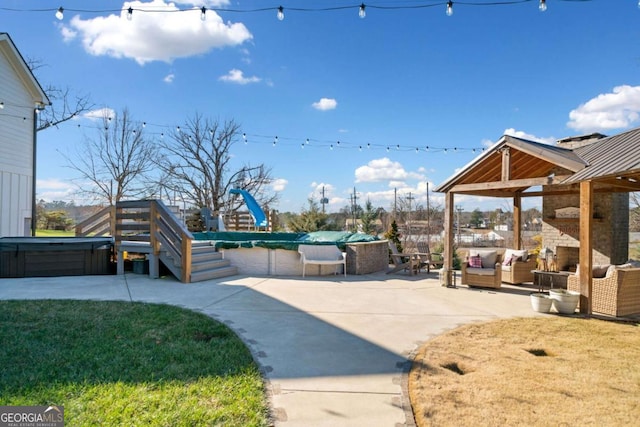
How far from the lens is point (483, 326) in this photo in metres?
4.41

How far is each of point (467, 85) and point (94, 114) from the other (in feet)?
49.3

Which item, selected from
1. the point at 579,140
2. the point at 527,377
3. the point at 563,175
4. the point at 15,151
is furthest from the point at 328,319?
the point at 15,151

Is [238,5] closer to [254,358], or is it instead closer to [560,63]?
[254,358]

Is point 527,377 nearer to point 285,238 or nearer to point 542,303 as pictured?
point 542,303

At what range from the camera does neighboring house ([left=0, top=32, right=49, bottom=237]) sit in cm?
933

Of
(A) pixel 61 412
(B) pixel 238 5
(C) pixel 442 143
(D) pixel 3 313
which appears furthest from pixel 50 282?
(C) pixel 442 143

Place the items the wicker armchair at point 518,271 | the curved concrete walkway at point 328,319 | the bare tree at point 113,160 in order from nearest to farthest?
the curved concrete walkway at point 328,319, the wicker armchair at point 518,271, the bare tree at point 113,160

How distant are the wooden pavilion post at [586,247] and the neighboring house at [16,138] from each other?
12.7 metres

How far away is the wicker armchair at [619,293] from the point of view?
201 inches

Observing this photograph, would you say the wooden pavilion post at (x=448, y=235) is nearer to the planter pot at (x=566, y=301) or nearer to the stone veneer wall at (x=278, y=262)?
the stone veneer wall at (x=278, y=262)

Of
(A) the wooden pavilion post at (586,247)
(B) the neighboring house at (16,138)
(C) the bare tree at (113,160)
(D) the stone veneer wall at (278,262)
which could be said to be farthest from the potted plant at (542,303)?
(C) the bare tree at (113,160)

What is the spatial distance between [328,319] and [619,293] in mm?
4256

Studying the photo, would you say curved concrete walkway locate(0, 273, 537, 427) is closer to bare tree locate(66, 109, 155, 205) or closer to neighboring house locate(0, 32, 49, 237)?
neighboring house locate(0, 32, 49, 237)

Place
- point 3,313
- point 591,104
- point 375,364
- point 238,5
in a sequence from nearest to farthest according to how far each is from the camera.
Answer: point 375,364
point 3,313
point 238,5
point 591,104
